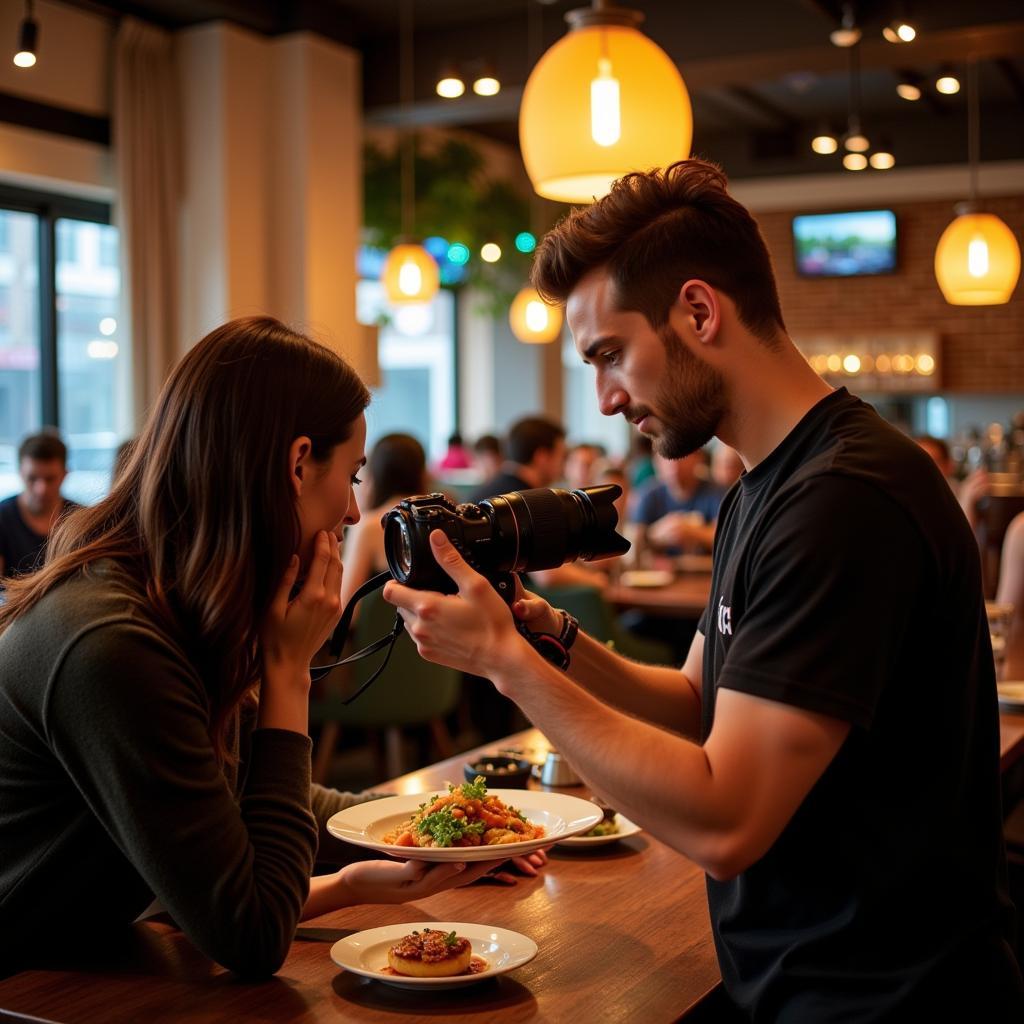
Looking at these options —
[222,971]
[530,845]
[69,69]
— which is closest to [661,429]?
[530,845]

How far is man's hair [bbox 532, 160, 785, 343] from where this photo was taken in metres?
1.40

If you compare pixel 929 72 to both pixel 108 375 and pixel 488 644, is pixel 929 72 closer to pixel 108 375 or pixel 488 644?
pixel 108 375

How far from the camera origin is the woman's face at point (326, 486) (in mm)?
1492

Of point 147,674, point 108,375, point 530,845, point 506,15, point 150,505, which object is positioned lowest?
point 530,845

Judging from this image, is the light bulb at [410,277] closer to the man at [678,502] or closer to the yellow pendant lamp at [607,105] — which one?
the man at [678,502]

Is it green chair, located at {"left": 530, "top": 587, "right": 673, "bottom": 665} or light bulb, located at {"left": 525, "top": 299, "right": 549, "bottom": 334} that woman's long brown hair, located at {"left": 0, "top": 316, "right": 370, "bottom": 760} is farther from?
light bulb, located at {"left": 525, "top": 299, "right": 549, "bottom": 334}

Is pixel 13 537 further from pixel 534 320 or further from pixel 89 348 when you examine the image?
pixel 534 320

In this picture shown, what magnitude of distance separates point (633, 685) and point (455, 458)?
23.0 ft

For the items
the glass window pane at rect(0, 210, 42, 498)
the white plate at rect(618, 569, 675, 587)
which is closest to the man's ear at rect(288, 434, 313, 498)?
the white plate at rect(618, 569, 675, 587)

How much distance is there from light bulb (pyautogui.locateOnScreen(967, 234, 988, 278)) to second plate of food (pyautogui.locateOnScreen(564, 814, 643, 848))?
330cm

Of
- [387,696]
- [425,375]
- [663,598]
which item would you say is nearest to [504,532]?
[387,696]

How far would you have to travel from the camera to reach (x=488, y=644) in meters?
1.33

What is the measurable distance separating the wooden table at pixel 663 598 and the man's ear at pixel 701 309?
3059 mm

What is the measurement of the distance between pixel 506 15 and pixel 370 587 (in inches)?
227
